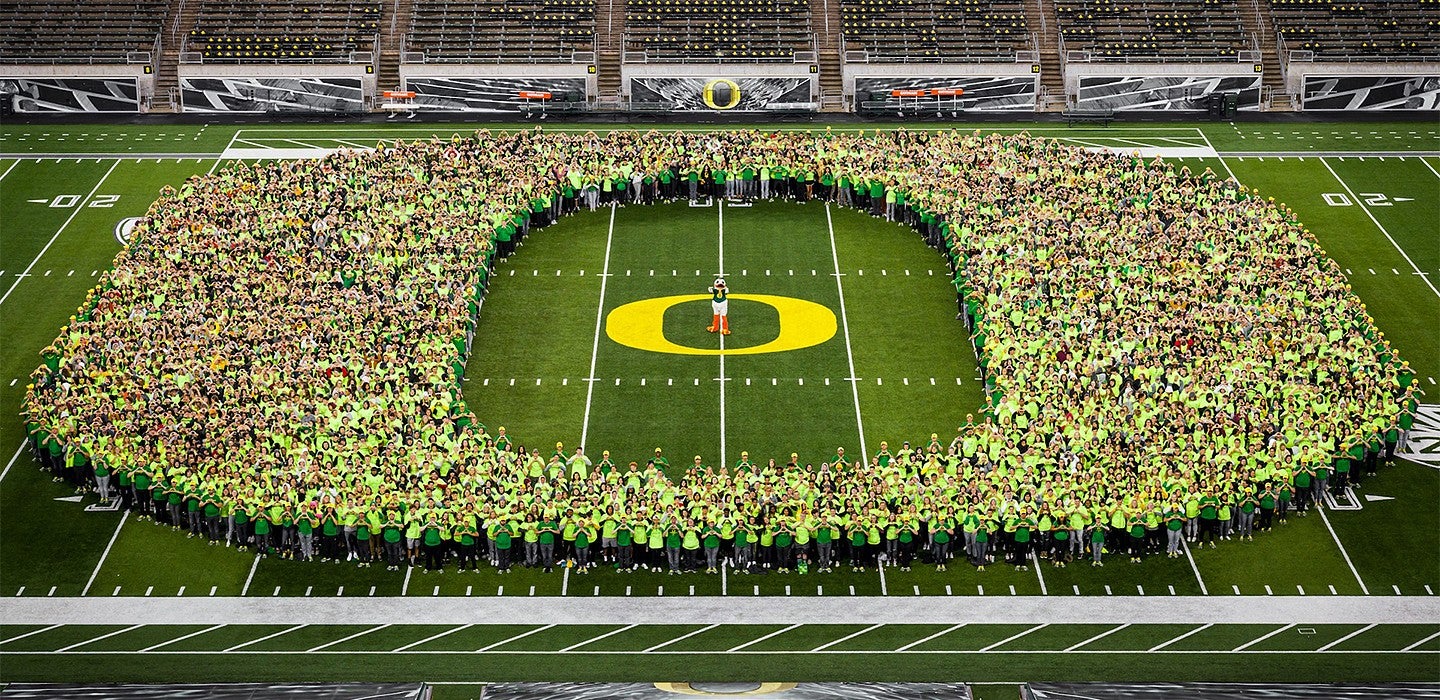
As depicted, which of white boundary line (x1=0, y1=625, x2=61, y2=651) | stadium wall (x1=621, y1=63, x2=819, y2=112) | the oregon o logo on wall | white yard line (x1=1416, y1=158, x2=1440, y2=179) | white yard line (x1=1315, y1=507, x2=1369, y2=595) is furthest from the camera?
stadium wall (x1=621, y1=63, x2=819, y2=112)

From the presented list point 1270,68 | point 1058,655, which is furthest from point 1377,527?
point 1270,68

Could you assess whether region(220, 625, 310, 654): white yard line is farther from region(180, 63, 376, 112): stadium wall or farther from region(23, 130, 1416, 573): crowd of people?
region(180, 63, 376, 112): stadium wall

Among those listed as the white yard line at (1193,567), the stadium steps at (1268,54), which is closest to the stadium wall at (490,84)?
the stadium steps at (1268,54)

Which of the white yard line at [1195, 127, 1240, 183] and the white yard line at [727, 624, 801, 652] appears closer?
the white yard line at [727, 624, 801, 652]

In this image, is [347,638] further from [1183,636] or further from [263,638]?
[1183,636]

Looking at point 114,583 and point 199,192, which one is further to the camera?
point 199,192

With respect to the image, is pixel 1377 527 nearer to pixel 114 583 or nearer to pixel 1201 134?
pixel 114 583

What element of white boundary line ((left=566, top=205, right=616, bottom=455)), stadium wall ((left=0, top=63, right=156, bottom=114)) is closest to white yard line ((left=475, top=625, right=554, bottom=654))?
white boundary line ((left=566, top=205, right=616, bottom=455))
